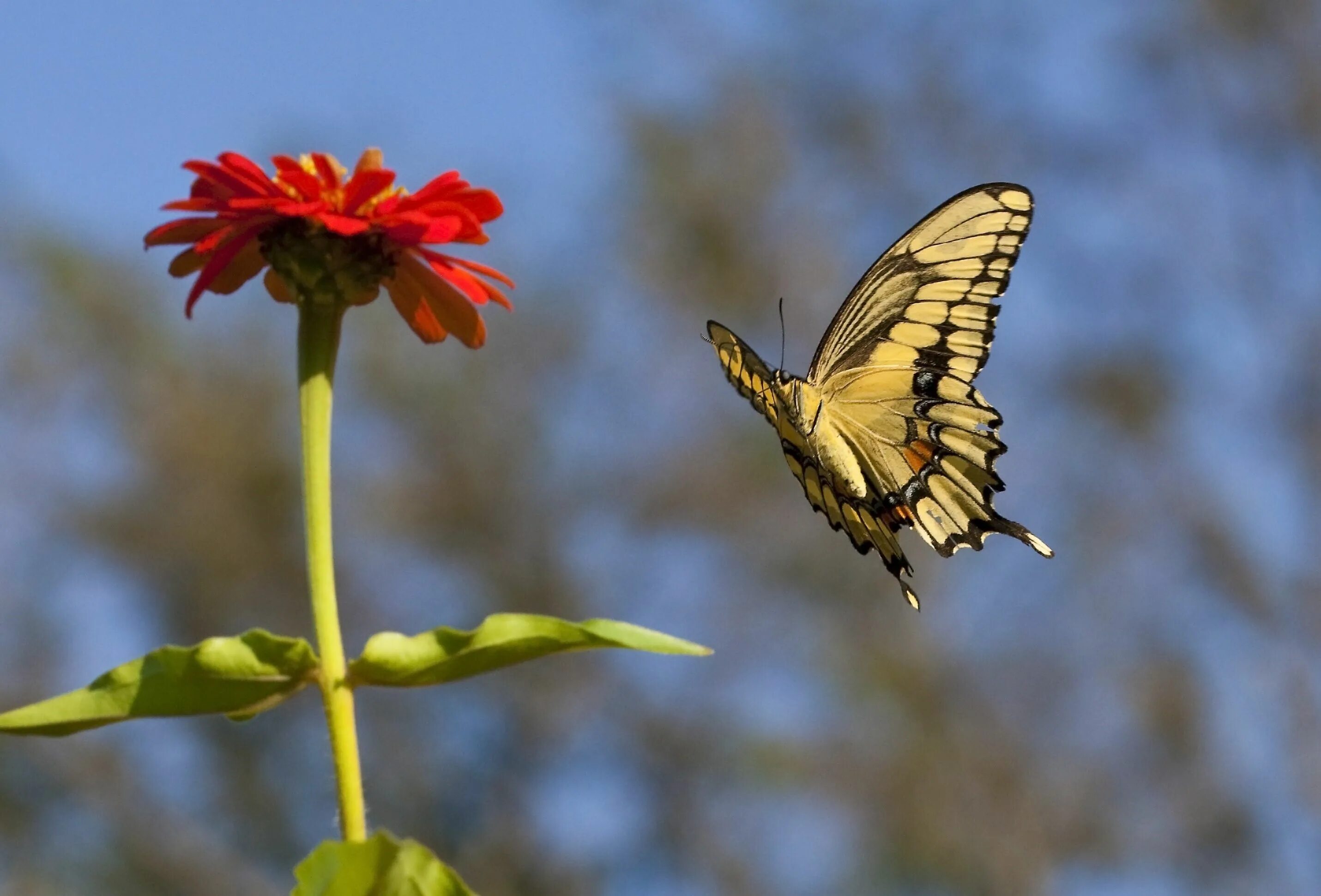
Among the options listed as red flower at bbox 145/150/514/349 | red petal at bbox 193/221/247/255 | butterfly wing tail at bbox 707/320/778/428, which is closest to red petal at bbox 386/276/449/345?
red flower at bbox 145/150/514/349

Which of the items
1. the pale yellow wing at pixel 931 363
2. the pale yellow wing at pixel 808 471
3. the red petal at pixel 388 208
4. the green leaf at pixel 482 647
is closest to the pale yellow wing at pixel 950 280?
the pale yellow wing at pixel 931 363

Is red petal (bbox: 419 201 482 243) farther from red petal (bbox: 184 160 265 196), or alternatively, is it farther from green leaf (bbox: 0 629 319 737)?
green leaf (bbox: 0 629 319 737)

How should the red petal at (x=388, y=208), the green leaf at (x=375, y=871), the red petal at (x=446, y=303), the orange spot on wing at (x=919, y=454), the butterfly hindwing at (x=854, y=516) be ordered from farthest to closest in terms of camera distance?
the orange spot on wing at (x=919, y=454) → the butterfly hindwing at (x=854, y=516) → the red petal at (x=446, y=303) → the red petal at (x=388, y=208) → the green leaf at (x=375, y=871)

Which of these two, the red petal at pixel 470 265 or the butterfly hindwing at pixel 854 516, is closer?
the red petal at pixel 470 265

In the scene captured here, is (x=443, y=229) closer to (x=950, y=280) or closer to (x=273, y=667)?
(x=273, y=667)

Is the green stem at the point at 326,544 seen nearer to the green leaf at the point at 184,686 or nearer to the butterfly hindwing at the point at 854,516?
the green leaf at the point at 184,686

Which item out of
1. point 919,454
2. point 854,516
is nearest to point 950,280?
point 919,454

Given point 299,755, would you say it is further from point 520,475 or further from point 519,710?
point 520,475
